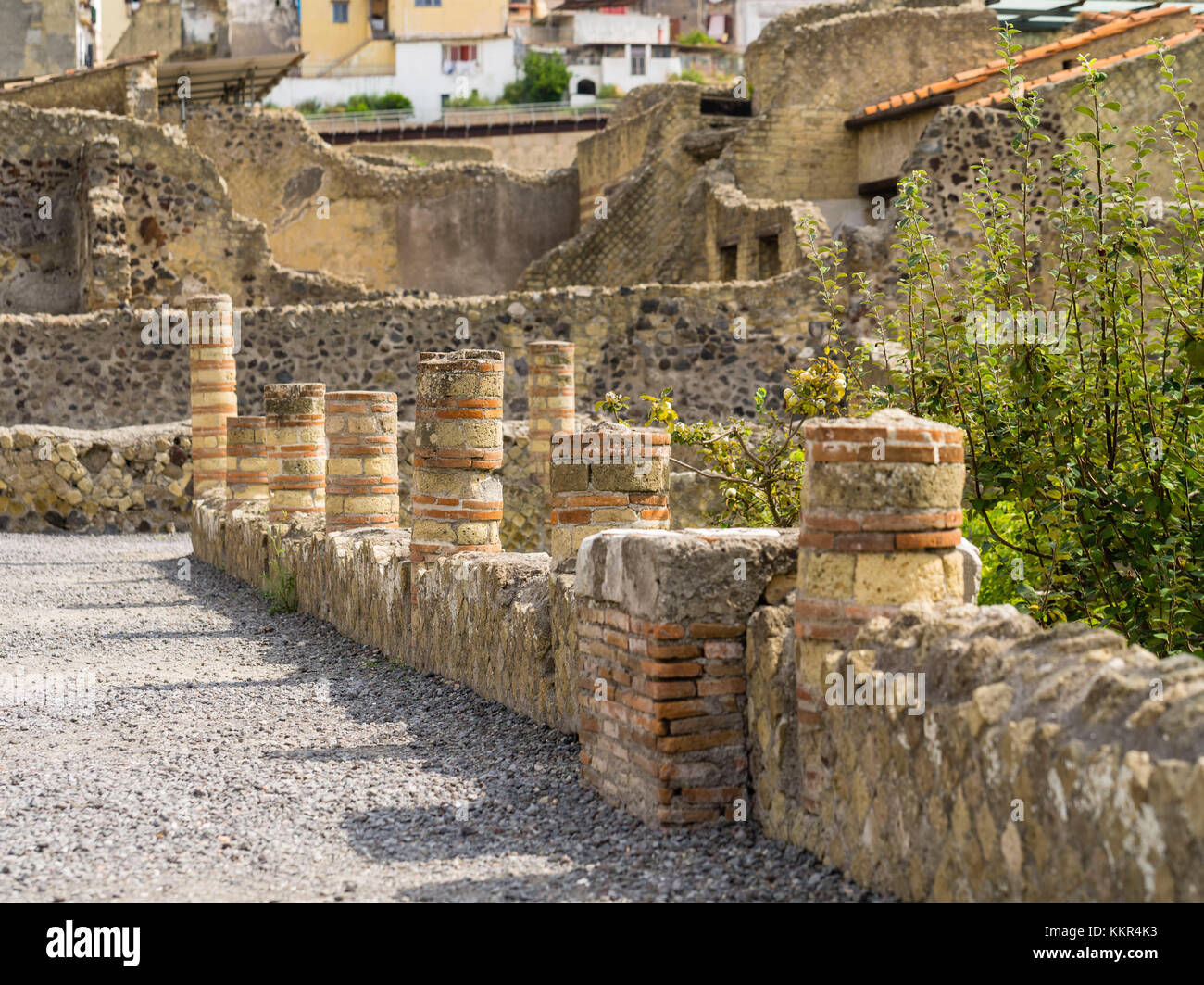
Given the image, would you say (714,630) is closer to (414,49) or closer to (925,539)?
(925,539)

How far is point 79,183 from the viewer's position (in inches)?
778

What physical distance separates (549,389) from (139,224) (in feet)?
28.6

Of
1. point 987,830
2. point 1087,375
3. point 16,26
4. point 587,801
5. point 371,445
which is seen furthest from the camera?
point 16,26

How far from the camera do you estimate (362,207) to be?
24.7 meters

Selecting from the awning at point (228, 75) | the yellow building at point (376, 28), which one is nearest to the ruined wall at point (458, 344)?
the awning at point (228, 75)

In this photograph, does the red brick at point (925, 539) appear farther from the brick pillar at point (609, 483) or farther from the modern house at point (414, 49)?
the modern house at point (414, 49)

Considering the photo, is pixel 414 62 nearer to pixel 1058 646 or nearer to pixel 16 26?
pixel 16 26

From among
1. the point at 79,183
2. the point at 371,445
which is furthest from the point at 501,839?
the point at 79,183

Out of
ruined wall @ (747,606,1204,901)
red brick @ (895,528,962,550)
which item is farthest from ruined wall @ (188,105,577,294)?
ruined wall @ (747,606,1204,901)

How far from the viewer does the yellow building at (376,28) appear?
165ft

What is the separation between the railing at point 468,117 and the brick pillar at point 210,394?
2335 centimetres

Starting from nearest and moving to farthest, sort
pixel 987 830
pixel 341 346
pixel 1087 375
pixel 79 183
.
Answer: pixel 987 830 → pixel 1087 375 → pixel 341 346 → pixel 79 183

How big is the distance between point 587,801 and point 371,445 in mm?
5410
